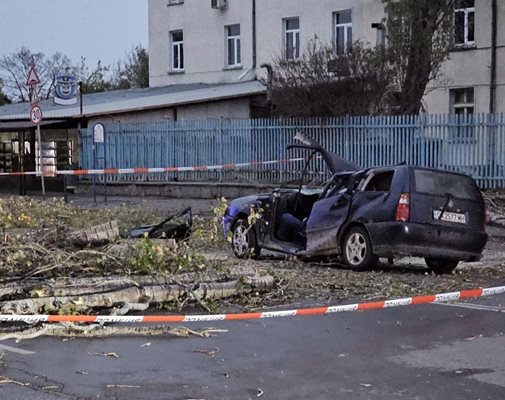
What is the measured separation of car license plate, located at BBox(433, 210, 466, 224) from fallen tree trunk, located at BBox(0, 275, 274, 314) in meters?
3.01

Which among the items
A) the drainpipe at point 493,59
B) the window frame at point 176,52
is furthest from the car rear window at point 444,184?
the window frame at point 176,52

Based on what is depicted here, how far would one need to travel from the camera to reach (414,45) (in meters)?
26.8

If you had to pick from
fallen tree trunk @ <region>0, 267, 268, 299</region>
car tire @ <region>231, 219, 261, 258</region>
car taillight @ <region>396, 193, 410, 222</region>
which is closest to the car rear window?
car taillight @ <region>396, 193, 410, 222</region>

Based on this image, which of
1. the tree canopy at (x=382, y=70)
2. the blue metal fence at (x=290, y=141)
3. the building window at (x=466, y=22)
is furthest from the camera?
the building window at (x=466, y=22)

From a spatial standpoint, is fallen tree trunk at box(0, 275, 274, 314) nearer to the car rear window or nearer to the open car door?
the open car door

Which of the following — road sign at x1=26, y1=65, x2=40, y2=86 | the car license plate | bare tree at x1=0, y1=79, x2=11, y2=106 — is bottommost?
the car license plate

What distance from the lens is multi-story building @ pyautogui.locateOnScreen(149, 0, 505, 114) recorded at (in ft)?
102

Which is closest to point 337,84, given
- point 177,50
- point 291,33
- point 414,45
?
point 414,45

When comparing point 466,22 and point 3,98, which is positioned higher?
point 466,22

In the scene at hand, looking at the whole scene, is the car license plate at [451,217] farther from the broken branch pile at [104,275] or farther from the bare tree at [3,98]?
the bare tree at [3,98]

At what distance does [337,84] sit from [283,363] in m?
19.9

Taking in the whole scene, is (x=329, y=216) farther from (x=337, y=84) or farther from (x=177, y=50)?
(x=177, y=50)

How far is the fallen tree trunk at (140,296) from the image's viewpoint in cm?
889

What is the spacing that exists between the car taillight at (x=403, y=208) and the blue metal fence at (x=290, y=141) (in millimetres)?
11091
